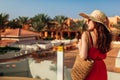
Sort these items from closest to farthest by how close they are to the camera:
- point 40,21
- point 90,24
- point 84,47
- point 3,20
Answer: point 84,47, point 90,24, point 3,20, point 40,21

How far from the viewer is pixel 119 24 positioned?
38.4m

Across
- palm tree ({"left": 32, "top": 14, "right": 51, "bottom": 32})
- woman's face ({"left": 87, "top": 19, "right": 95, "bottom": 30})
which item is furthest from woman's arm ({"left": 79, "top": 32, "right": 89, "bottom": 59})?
palm tree ({"left": 32, "top": 14, "right": 51, "bottom": 32})

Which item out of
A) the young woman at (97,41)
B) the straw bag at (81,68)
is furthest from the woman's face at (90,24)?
the straw bag at (81,68)

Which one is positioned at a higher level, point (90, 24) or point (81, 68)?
point (90, 24)

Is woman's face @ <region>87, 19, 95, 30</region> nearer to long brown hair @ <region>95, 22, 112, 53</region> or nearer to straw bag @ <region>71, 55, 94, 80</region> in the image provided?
long brown hair @ <region>95, 22, 112, 53</region>

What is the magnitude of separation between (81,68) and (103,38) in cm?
30

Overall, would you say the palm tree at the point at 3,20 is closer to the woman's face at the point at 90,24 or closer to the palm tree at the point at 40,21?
the palm tree at the point at 40,21

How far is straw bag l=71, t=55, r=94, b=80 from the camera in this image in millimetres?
2262

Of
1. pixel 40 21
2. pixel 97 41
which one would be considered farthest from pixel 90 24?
pixel 40 21

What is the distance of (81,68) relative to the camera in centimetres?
228

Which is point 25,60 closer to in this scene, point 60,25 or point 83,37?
point 83,37

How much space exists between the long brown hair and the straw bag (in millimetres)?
151

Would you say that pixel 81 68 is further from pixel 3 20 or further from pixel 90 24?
pixel 3 20

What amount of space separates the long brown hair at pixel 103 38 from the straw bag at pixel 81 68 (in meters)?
0.15
